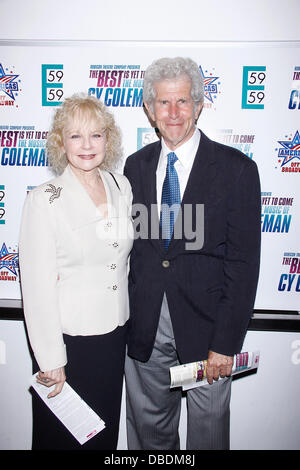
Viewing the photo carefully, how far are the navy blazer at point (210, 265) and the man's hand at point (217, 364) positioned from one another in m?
0.04

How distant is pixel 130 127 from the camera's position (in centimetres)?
200

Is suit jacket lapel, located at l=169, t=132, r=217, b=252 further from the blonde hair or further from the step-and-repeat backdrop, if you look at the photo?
the step-and-repeat backdrop

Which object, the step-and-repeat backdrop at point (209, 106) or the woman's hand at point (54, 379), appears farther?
the step-and-repeat backdrop at point (209, 106)

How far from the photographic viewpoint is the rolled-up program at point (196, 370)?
148 cm

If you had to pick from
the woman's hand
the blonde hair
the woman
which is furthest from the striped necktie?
the woman's hand

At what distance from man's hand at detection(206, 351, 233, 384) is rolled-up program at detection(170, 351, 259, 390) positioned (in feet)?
0.07

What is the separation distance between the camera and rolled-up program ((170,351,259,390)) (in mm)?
1482

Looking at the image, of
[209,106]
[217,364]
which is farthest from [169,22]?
[217,364]

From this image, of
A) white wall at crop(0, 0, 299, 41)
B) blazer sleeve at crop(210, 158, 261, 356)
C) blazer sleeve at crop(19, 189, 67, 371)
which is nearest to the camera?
blazer sleeve at crop(19, 189, 67, 371)

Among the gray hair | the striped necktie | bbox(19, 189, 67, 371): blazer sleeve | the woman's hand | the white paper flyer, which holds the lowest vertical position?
the white paper flyer

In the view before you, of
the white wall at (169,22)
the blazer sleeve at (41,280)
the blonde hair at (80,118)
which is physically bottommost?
the blazer sleeve at (41,280)

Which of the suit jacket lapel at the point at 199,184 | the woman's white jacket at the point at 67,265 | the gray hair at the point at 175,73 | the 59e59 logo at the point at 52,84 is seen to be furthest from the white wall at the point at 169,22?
the woman's white jacket at the point at 67,265

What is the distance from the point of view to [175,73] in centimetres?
151

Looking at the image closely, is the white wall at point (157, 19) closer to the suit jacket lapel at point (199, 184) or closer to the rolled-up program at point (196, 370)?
the suit jacket lapel at point (199, 184)
